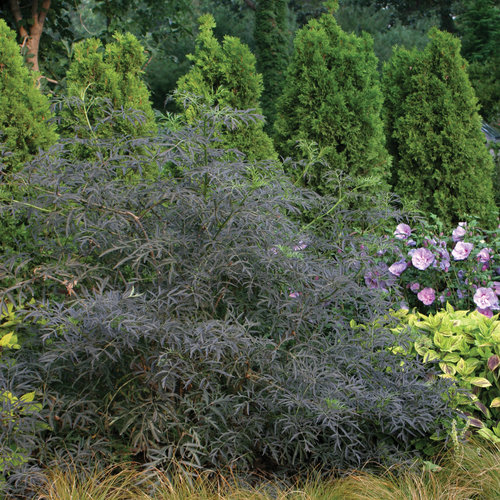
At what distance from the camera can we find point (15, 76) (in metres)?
3.66

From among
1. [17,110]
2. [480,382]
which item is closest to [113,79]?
[17,110]

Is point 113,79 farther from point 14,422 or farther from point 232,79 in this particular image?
point 14,422

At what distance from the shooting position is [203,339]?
93.4 inches

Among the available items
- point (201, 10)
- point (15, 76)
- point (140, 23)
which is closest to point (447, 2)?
point (201, 10)

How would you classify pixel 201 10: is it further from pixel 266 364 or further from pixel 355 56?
pixel 266 364

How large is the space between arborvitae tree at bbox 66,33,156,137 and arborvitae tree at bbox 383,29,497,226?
234 cm

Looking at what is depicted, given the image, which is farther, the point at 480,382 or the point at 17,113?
the point at 17,113

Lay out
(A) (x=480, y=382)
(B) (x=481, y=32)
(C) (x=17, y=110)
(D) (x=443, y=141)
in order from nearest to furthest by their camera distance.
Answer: (A) (x=480, y=382)
(C) (x=17, y=110)
(D) (x=443, y=141)
(B) (x=481, y=32)

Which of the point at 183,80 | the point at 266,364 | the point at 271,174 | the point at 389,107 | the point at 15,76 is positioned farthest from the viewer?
the point at 389,107

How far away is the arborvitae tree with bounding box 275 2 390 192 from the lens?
473cm

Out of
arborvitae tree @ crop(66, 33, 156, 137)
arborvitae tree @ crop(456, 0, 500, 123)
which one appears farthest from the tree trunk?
arborvitae tree @ crop(456, 0, 500, 123)

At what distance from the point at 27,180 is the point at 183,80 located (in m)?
1.97

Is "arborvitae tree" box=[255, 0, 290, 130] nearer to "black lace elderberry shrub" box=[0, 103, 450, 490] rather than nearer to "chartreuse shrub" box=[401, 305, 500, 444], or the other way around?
"chartreuse shrub" box=[401, 305, 500, 444]

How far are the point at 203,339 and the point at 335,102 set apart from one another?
9.62ft
